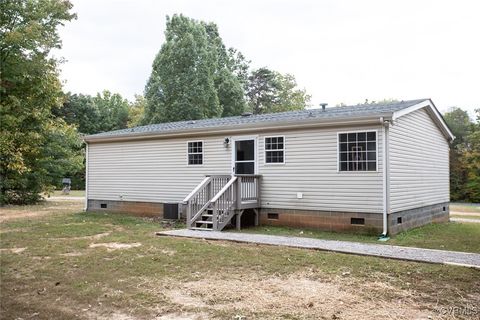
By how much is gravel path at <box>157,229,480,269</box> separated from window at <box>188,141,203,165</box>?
362cm

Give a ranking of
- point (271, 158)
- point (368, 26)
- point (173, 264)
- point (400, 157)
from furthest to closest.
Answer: point (368, 26), point (271, 158), point (400, 157), point (173, 264)

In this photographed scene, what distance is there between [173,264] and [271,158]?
5734 mm

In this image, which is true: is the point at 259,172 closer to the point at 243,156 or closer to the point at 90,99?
the point at 243,156

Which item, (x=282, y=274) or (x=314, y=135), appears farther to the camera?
(x=314, y=135)

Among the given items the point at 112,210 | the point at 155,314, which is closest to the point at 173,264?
the point at 155,314

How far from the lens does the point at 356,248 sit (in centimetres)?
766

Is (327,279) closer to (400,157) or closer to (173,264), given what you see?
(173,264)

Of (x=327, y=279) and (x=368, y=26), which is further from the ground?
(x=368, y=26)

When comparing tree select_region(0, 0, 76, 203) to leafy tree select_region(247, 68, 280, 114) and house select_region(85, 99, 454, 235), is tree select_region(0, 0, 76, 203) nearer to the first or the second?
house select_region(85, 99, 454, 235)

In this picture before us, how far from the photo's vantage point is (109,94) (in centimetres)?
5359

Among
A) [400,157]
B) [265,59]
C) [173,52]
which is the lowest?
[400,157]

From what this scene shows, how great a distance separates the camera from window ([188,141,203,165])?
12859 mm

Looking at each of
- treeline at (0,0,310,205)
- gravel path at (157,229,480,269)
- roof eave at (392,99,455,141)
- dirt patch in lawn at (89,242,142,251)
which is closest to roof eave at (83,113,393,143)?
roof eave at (392,99,455,141)

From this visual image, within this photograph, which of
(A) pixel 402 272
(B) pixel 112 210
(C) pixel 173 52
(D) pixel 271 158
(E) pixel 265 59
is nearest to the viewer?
(A) pixel 402 272
